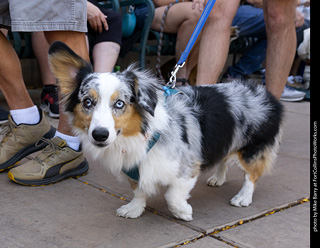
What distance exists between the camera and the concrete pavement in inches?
94.0

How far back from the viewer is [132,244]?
2336 mm

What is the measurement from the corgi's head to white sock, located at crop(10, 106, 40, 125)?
38.3 inches

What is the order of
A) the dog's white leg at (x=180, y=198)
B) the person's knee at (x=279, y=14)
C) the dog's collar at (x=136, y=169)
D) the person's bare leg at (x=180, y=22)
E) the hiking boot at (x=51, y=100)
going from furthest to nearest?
the person's bare leg at (x=180, y=22) < the hiking boot at (x=51, y=100) < the person's knee at (x=279, y=14) < the dog's white leg at (x=180, y=198) < the dog's collar at (x=136, y=169)

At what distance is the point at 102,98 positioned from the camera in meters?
2.32

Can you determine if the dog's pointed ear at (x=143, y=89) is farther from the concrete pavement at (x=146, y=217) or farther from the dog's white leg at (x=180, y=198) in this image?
the concrete pavement at (x=146, y=217)

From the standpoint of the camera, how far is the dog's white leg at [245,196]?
3.00 metres

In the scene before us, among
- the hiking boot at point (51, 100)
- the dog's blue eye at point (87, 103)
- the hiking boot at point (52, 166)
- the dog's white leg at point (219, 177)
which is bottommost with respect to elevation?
the hiking boot at point (51, 100)

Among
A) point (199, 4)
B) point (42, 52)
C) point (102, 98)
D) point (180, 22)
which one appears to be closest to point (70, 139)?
point (102, 98)

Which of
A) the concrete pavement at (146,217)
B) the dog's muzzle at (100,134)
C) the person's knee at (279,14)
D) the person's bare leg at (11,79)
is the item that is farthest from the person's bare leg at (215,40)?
the dog's muzzle at (100,134)

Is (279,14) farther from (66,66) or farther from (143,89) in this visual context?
(66,66)

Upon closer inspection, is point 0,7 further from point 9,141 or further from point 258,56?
point 258,56

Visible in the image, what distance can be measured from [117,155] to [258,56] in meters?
5.89

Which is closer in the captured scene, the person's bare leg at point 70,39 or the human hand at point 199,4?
the person's bare leg at point 70,39

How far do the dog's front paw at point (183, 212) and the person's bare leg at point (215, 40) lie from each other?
145 centimetres
